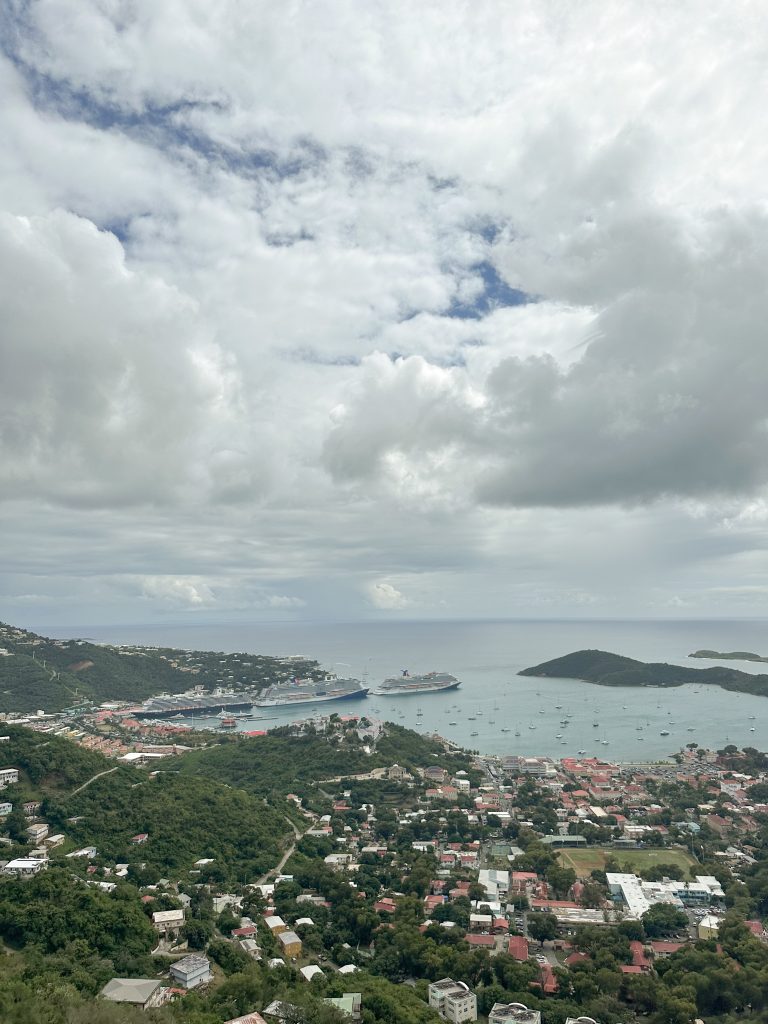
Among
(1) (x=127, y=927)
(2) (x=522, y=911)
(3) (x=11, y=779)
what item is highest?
(3) (x=11, y=779)

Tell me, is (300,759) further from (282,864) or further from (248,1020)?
(248,1020)

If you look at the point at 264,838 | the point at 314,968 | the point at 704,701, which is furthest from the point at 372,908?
the point at 704,701

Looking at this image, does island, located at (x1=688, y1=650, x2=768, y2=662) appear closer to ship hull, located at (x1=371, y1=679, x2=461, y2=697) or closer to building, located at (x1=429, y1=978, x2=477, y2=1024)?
ship hull, located at (x1=371, y1=679, x2=461, y2=697)

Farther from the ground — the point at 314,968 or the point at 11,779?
the point at 11,779

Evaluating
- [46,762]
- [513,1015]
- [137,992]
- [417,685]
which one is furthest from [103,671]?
[513,1015]

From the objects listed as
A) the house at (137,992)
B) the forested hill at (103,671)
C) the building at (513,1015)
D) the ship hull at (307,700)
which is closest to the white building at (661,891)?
the building at (513,1015)

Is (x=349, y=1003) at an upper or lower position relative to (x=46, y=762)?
lower

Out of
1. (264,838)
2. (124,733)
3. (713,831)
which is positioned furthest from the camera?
(124,733)

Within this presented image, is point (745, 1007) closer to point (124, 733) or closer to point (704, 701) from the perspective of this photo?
point (124, 733)
